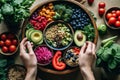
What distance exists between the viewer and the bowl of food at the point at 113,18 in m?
2.84

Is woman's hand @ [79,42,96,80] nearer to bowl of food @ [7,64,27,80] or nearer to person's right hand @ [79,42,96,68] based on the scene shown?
person's right hand @ [79,42,96,68]

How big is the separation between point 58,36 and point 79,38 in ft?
0.50

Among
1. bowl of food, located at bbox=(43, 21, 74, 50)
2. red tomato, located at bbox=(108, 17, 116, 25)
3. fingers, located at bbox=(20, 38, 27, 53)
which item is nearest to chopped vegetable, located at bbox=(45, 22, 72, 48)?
bowl of food, located at bbox=(43, 21, 74, 50)

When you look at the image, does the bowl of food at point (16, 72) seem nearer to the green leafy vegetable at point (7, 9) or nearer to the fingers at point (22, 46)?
the fingers at point (22, 46)

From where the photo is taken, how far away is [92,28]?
2734 mm

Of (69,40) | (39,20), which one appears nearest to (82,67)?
(69,40)

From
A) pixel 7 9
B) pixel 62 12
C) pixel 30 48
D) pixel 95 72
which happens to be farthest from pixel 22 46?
pixel 95 72

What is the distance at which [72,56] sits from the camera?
2.71 meters

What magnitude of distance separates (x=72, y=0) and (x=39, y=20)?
282 millimetres

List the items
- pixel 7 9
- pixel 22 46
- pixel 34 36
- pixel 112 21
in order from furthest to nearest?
pixel 112 21
pixel 34 36
pixel 22 46
pixel 7 9

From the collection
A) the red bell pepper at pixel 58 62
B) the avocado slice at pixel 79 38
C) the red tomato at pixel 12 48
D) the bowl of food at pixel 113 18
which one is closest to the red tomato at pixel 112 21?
the bowl of food at pixel 113 18

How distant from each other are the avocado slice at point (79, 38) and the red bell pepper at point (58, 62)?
0.15m

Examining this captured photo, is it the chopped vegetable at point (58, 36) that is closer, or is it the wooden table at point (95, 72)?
the chopped vegetable at point (58, 36)

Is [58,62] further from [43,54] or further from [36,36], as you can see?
[36,36]
